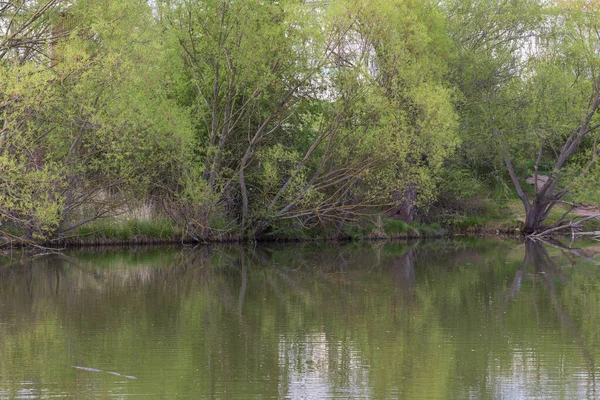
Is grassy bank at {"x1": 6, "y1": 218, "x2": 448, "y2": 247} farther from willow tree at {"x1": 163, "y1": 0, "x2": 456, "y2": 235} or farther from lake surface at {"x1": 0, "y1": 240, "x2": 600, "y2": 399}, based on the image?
lake surface at {"x1": 0, "y1": 240, "x2": 600, "y2": 399}

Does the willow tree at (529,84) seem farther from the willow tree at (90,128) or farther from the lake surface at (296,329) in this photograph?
the willow tree at (90,128)

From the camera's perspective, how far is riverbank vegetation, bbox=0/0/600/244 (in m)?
24.5

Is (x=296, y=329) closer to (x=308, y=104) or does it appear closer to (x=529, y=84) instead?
(x=308, y=104)

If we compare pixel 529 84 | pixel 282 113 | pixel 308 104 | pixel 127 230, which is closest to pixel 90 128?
pixel 127 230

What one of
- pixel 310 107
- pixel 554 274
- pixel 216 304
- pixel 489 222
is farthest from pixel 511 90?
pixel 216 304

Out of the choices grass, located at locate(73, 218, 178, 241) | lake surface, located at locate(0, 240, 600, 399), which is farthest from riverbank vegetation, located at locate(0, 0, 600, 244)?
lake surface, located at locate(0, 240, 600, 399)

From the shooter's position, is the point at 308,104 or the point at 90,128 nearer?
the point at 90,128

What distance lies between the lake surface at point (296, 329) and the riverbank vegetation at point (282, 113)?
3828 mm

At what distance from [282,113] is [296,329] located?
54.9 feet

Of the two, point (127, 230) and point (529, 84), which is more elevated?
point (529, 84)

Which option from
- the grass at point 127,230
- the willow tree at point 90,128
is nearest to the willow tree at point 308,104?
the grass at point 127,230

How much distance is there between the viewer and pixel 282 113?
29.2m

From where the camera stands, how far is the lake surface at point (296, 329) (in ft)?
31.4

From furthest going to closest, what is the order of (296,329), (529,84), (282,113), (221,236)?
(529,84)
(221,236)
(282,113)
(296,329)
